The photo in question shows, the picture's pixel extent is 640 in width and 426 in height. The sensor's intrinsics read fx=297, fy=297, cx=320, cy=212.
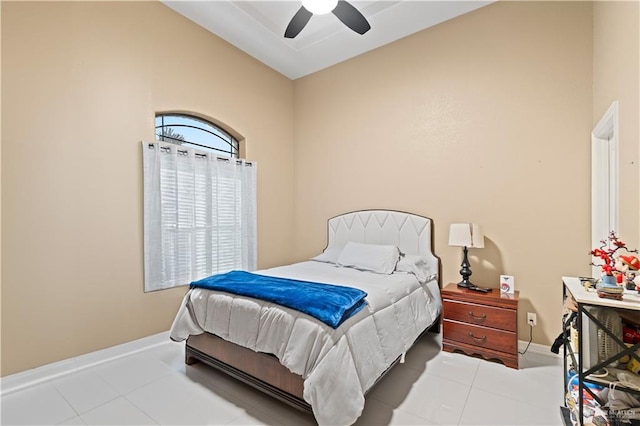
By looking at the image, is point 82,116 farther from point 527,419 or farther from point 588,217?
point 588,217

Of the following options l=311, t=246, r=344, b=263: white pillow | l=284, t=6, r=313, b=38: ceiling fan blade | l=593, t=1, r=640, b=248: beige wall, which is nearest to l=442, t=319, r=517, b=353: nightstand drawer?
l=593, t=1, r=640, b=248: beige wall

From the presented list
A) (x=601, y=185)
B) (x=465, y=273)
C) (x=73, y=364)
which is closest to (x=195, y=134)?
(x=73, y=364)

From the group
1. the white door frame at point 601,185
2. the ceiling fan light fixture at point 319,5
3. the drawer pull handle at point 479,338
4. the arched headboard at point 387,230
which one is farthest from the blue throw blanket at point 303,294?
the ceiling fan light fixture at point 319,5

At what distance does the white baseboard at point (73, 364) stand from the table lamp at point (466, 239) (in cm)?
310

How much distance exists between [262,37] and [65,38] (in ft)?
6.52

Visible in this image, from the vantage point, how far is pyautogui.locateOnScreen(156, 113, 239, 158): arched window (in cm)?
332

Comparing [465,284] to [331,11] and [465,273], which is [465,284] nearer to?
[465,273]

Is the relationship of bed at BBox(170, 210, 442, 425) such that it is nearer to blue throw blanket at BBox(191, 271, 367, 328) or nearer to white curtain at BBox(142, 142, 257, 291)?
blue throw blanket at BBox(191, 271, 367, 328)

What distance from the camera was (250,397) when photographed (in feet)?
6.93

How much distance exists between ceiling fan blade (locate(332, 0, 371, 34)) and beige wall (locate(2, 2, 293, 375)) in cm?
182

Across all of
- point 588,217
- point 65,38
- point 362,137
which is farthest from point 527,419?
point 65,38

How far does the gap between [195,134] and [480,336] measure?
3717mm

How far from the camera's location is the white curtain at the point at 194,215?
3000mm

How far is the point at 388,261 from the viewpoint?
3.11 metres
